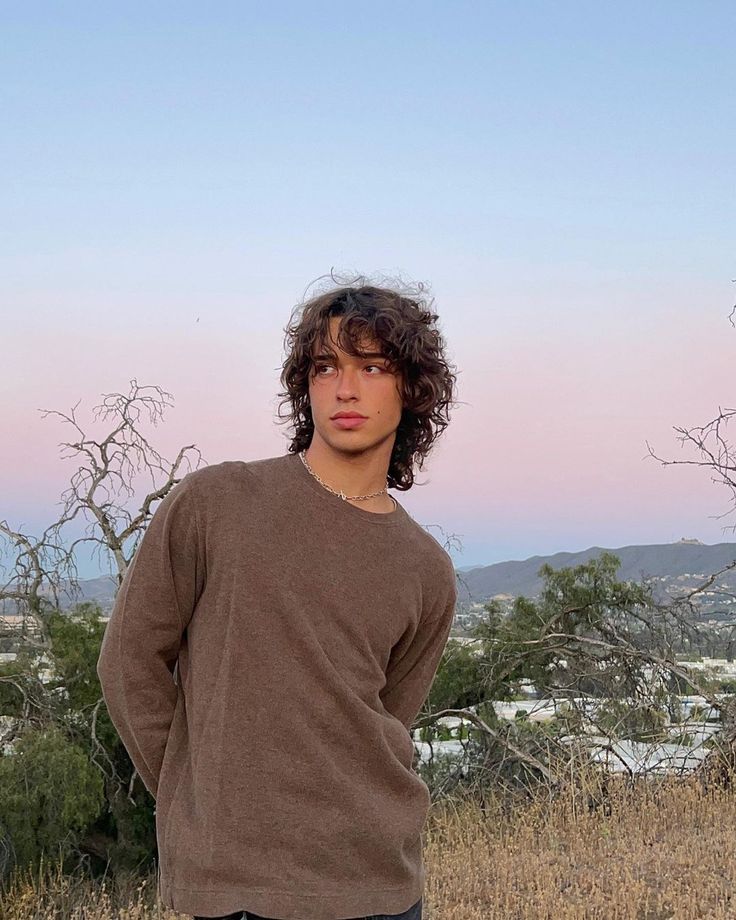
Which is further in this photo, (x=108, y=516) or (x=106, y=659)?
(x=108, y=516)

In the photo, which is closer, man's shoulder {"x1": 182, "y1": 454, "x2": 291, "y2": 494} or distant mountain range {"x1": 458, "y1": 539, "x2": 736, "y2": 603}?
man's shoulder {"x1": 182, "y1": 454, "x2": 291, "y2": 494}

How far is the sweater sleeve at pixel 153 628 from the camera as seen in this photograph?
184 centimetres

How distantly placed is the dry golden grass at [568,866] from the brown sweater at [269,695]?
284cm

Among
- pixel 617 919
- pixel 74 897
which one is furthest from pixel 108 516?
pixel 617 919

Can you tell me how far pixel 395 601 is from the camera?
196cm

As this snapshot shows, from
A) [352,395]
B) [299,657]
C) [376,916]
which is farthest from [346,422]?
[376,916]

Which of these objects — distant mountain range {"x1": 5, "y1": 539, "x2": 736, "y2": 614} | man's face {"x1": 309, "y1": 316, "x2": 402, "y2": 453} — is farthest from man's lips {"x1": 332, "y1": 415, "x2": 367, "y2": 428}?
distant mountain range {"x1": 5, "y1": 539, "x2": 736, "y2": 614}

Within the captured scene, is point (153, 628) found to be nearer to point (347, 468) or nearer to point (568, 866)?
point (347, 468)

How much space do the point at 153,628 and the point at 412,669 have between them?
56 centimetres

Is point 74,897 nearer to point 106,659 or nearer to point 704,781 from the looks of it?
point 704,781

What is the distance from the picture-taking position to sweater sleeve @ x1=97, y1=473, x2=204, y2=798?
1.84m

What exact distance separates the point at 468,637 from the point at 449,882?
11.6 feet

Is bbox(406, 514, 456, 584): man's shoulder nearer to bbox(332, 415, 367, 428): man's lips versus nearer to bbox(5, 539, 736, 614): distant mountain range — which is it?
bbox(332, 415, 367, 428): man's lips

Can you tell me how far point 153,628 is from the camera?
184 cm
